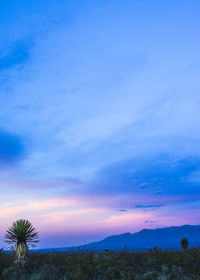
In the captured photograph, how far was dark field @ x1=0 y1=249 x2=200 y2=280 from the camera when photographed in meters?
13.3

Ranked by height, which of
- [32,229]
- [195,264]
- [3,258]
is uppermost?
[32,229]

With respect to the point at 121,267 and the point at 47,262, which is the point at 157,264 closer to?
the point at 121,267

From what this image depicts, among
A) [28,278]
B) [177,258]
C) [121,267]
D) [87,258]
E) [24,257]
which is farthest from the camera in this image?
[177,258]

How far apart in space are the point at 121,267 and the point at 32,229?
Result: 6607 millimetres

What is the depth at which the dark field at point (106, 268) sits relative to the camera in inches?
523

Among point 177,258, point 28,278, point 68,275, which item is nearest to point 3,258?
point 28,278

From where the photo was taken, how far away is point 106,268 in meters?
14.1

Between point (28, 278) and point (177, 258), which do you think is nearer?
point (28, 278)

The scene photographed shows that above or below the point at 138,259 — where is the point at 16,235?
above

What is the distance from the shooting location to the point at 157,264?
1673cm

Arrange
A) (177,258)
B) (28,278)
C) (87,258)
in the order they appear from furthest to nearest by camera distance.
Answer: (177,258), (87,258), (28,278)

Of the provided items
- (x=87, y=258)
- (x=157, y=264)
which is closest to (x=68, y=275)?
(x=87, y=258)

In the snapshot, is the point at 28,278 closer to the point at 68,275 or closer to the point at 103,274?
the point at 68,275

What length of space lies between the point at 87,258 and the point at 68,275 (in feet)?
8.39
